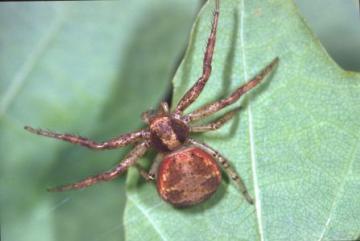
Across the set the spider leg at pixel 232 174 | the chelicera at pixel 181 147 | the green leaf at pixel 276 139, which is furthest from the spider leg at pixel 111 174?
the spider leg at pixel 232 174

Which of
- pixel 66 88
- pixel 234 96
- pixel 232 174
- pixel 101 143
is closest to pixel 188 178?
pixel 232 174

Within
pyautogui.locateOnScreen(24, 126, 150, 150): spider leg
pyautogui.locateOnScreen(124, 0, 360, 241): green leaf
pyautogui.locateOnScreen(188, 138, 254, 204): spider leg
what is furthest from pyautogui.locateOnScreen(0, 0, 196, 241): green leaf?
pyautogui.locateOnScreen(188, 138, 254, 204): spider leg

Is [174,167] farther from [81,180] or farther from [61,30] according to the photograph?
[61,30]

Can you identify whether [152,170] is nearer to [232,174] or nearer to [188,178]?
[188,178]

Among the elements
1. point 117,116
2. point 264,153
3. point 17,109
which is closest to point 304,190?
point 264,153

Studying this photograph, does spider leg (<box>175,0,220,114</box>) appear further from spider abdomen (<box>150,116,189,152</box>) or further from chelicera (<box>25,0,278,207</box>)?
spider abdomen (<box>150,116,189,152</box>)

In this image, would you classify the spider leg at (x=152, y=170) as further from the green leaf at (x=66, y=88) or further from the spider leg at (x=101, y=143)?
the green leaf at (x=66, y=88)
